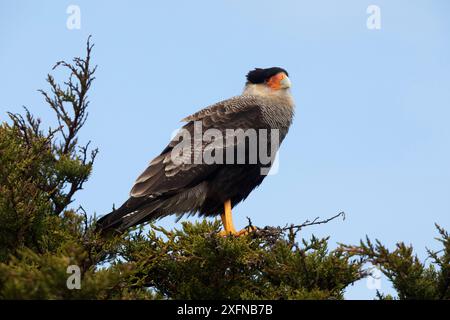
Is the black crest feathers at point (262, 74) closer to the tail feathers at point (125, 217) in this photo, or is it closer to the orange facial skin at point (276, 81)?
the orange facial skin at point (276, 81)

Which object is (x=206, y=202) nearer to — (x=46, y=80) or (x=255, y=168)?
(x=255, y=168)

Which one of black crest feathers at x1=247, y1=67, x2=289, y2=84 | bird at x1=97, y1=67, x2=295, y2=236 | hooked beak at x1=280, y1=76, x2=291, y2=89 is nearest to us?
bird at x1=97, y1=67, x2=295, y2=236

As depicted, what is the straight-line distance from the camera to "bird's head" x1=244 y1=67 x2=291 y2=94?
10.4 m

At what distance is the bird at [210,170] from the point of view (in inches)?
333

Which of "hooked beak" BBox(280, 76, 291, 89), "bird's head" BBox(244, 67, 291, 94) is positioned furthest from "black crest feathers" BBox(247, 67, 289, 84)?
"hooked beak" BBox(280, 76, 291, 89)

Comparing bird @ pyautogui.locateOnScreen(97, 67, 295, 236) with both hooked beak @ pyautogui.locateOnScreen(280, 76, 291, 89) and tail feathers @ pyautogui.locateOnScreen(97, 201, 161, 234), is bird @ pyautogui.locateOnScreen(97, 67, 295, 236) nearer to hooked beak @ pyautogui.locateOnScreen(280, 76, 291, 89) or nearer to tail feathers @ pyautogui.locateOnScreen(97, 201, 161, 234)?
tail feathers @ pyautogui.locateOnScreen(97, 201, 161, 234)

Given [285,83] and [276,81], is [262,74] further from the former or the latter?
[285,83]

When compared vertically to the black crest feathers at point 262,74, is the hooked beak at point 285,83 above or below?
below

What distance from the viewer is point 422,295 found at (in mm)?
5961

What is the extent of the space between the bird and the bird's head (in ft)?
1.78

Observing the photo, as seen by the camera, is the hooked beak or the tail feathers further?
the hooked beak

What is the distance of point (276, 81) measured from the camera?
10453 mm

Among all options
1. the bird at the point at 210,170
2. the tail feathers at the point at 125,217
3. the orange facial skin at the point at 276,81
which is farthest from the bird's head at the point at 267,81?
the tail feathers at the point at 125,217
